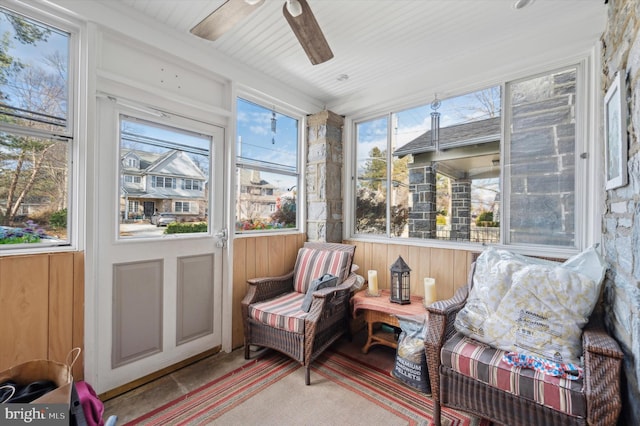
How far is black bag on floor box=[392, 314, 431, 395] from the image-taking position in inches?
78.8

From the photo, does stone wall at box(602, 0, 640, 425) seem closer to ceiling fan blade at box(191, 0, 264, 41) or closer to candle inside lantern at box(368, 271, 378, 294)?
candle inside lantern at box(368, 271, 378, 294)

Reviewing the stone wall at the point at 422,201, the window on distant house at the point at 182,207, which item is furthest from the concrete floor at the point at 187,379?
the window on distant house at the point at 182,207

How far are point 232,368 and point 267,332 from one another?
1.33ft

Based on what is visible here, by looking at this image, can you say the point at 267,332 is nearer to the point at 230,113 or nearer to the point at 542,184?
the point at 230,113

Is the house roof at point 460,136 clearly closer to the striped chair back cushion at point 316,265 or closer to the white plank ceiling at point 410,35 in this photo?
the white plank ceiling at point 410,35

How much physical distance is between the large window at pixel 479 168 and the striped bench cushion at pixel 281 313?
128cm

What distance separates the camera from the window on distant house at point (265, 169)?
2.78 meters

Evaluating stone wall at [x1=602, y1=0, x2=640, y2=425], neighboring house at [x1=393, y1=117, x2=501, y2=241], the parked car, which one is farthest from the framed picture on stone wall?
the parked car

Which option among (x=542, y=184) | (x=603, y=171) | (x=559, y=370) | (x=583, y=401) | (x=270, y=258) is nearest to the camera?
(x=583, y=401)

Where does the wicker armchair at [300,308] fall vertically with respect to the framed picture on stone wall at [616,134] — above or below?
below

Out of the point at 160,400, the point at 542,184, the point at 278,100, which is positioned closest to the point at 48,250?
the point at 160,400

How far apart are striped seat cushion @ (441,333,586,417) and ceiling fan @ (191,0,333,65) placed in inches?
77.6

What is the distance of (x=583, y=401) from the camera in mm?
1242

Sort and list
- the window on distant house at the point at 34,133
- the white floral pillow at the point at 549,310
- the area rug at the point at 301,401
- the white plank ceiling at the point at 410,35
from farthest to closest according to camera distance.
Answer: the white plank ceiling at the point at 410,35 → the area rug at the point at 301,401 → the window on distant house at the point at 34,133 → the white floral pillow at the point at 549,310
